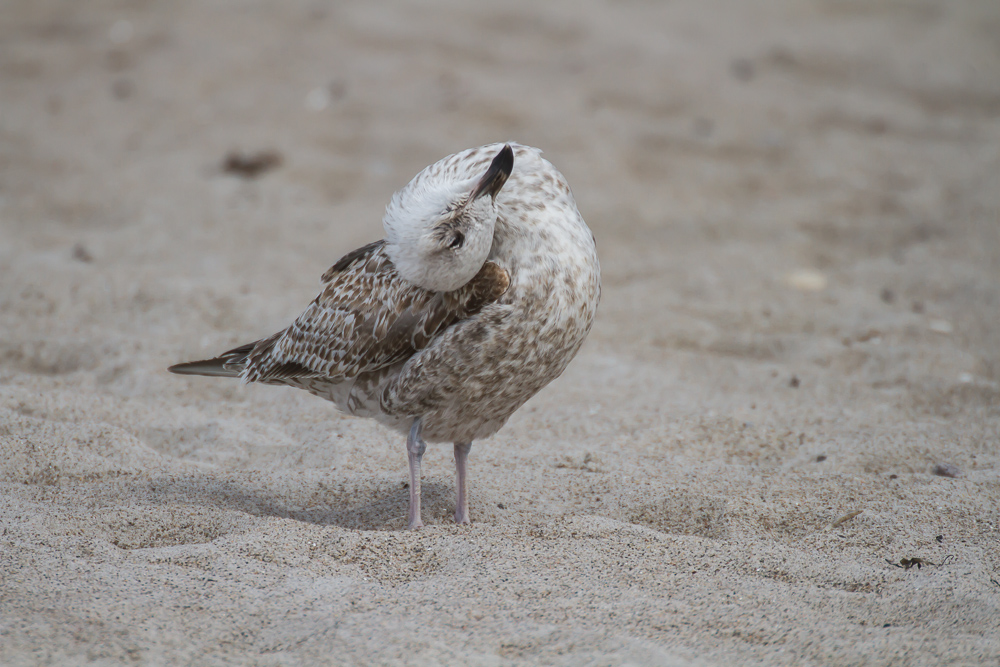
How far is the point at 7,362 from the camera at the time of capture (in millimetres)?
4859

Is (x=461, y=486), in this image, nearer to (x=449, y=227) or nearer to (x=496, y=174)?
(x=449, y=227)

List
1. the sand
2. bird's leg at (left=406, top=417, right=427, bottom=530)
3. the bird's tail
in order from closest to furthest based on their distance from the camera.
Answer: the sand → bird's leg at (left=406, top=417, right=427, bottom=530) → the bird's tail

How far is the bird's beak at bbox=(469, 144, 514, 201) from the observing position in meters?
3.10

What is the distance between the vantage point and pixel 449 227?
122 inches

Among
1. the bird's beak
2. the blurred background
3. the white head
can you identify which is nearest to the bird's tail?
the blurred background

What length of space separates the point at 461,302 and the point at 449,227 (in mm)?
313

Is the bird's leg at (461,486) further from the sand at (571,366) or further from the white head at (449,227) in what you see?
the white head at (449,227)

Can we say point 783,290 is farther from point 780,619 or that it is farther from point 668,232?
point 780,619

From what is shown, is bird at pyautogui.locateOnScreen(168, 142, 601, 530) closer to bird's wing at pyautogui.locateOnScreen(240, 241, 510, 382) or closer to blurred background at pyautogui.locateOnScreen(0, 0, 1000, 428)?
bird's wing at pyautogui.locateOnScreen(240, 241, 510, 382)

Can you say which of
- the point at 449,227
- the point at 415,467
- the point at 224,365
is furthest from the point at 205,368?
the point at 449,227

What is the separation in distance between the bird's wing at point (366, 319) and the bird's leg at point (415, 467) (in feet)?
0.94

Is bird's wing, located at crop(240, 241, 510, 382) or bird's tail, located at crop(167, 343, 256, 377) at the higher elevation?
bird's wing, located at crop(240, 241, 510, 382)

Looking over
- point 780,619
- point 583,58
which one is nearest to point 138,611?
point 780,619

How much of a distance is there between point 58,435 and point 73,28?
707cm
